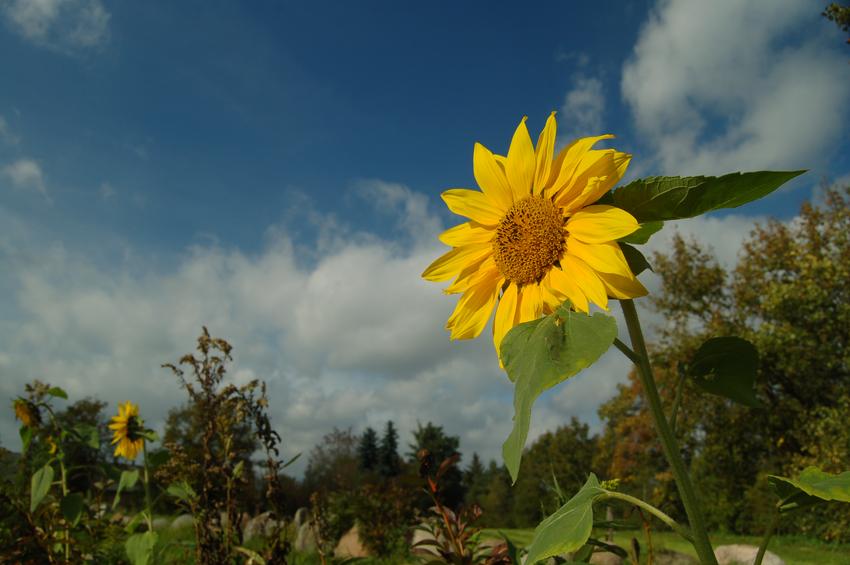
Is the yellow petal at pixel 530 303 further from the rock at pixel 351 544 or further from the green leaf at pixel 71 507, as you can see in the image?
the rock at pixel 351 544

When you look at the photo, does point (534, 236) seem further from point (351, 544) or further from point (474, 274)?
point (351, 544)

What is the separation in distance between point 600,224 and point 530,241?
0.20m

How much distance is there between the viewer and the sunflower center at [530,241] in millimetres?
1329

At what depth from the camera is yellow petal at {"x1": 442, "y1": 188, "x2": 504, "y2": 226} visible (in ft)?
4.84

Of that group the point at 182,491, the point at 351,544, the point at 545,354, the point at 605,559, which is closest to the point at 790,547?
the point at 351,544

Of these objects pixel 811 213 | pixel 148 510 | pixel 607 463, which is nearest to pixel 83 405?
pixel 607 463

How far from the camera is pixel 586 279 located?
47.9 inches

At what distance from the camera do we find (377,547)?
11.2 meters

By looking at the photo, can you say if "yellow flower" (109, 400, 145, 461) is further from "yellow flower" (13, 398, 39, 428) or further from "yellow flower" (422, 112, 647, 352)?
"yellow flower" (422, 112, 647, 352)

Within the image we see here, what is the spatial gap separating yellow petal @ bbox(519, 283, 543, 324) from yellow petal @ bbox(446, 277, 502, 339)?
0.12 metres

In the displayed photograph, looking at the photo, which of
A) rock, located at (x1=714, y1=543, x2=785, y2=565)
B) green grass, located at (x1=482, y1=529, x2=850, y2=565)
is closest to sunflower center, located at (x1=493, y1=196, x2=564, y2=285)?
green grass, located at (x1=482, y1=529, x2=850, y2=565)

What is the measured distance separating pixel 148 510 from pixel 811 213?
803 inches

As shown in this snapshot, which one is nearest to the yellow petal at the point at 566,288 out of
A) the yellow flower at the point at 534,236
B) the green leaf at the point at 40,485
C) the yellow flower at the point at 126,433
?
the yellow flower at the point at 534,236

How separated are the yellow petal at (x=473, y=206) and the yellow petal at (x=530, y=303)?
21cm
